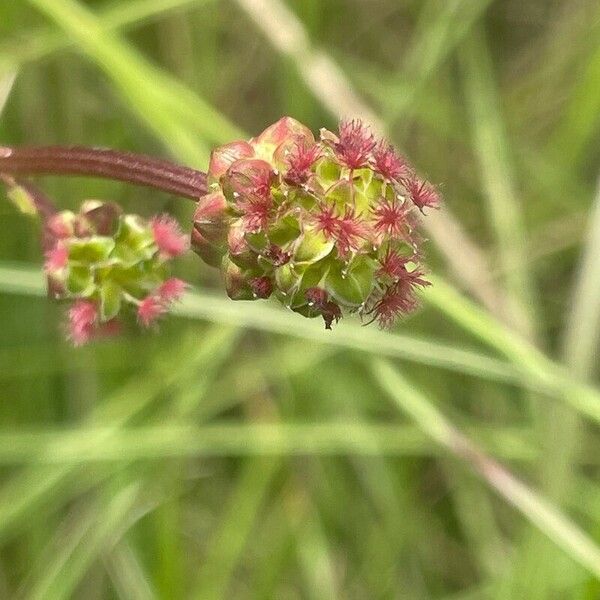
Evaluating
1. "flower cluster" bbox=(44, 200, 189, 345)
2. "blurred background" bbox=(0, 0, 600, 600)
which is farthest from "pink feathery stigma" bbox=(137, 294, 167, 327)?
"blurred background" bbox=(0, 0, 600, 600)

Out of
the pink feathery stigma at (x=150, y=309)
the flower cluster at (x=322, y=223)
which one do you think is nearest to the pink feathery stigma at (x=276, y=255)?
the flower cluster at (x=322, y=223)

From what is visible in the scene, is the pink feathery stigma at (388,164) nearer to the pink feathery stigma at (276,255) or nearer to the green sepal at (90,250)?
the pink feathery stigma at (276,255)

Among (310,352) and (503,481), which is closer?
(503,481)

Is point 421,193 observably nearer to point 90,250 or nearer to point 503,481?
point 90,250

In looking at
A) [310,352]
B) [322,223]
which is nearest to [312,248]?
[322,223]

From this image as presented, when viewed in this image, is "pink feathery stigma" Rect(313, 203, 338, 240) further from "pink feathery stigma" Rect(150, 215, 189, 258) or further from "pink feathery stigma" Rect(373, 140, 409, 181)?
"pink feathery stigma" Rect(150, 215, 189, 258)

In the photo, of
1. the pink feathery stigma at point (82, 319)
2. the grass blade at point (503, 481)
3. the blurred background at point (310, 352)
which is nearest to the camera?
the pink feathery stigma at point (82, 319)
